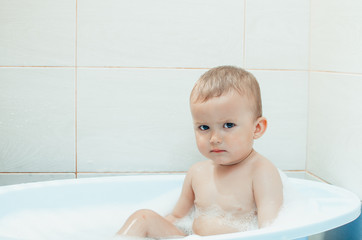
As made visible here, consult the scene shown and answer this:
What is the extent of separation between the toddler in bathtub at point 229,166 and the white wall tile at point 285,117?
0.48 metres

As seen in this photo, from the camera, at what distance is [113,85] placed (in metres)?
1.87

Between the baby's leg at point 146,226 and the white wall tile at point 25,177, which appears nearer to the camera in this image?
the baby's leg at point 146,226

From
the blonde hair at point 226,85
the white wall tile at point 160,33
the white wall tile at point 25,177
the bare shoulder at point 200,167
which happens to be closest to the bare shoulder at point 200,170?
the bare shoulder at point 200,167

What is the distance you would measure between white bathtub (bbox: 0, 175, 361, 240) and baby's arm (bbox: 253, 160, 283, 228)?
0.10 m

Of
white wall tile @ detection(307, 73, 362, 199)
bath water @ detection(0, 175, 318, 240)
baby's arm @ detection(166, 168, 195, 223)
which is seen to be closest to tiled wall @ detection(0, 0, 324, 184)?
white wall tile @ detection(307, 73, 362, 199)

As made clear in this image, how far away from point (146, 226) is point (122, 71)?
27.4 inches

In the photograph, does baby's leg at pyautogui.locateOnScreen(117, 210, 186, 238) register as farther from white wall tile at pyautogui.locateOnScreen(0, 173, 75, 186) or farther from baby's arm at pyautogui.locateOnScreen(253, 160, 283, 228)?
white wall tile at pyautogui.locateOnScreen(0, 173, 75, 186)

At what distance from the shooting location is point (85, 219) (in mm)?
1652

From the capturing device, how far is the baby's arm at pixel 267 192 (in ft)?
4.39

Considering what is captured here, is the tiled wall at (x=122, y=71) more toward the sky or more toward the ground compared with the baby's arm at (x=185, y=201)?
more toward the sky

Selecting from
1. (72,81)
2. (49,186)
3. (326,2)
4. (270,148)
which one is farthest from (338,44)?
(49,186)

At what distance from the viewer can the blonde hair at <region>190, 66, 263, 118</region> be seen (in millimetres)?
1381

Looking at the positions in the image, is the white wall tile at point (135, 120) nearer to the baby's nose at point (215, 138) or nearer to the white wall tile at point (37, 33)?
the white wall tile at point (37, 33)

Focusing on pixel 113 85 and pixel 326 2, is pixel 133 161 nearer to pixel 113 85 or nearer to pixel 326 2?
pixel 113 85
